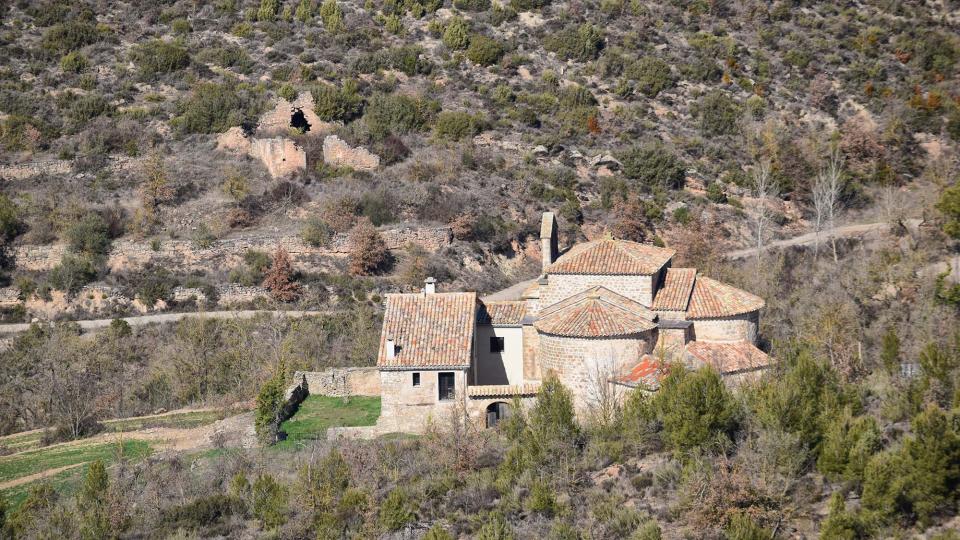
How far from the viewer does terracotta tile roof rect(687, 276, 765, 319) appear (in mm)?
28828

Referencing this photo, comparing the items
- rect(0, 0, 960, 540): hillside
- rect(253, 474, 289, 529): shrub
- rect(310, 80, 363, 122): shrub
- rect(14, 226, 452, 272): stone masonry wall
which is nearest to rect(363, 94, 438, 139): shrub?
rect(0, 0, 960, 540): hillside

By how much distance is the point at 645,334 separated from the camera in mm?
27781

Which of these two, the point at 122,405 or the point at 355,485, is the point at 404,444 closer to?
the point at 355,485

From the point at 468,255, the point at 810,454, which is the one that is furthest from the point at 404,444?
the point at 468,255

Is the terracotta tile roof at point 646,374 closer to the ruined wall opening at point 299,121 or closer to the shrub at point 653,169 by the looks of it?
the shrub at point 653,169

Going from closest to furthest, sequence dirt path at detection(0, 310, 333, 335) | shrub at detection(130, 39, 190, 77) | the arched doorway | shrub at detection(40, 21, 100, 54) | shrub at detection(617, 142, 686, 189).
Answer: the arched doorway → dirt path at detection(0, 310, 333, 335) → shrub at detection(617, 142, 686, 189) → shrub at detection(130, 39, 190, 77) → shrub at detection(40, 21, 100, 54)

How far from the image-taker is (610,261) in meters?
29.5

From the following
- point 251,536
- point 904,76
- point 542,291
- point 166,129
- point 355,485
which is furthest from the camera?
point 904,76

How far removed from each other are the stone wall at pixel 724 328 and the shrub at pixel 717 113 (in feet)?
112

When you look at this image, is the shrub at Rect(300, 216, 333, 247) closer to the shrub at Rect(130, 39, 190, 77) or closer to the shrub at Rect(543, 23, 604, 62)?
the shrub at Rect(130, 39, 190, 77)

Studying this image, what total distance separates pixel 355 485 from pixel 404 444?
275cm

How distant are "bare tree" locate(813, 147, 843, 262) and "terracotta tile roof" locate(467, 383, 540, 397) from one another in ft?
75.2

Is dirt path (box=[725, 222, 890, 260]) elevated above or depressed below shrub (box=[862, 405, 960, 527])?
below

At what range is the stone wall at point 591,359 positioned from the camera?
2762cm
